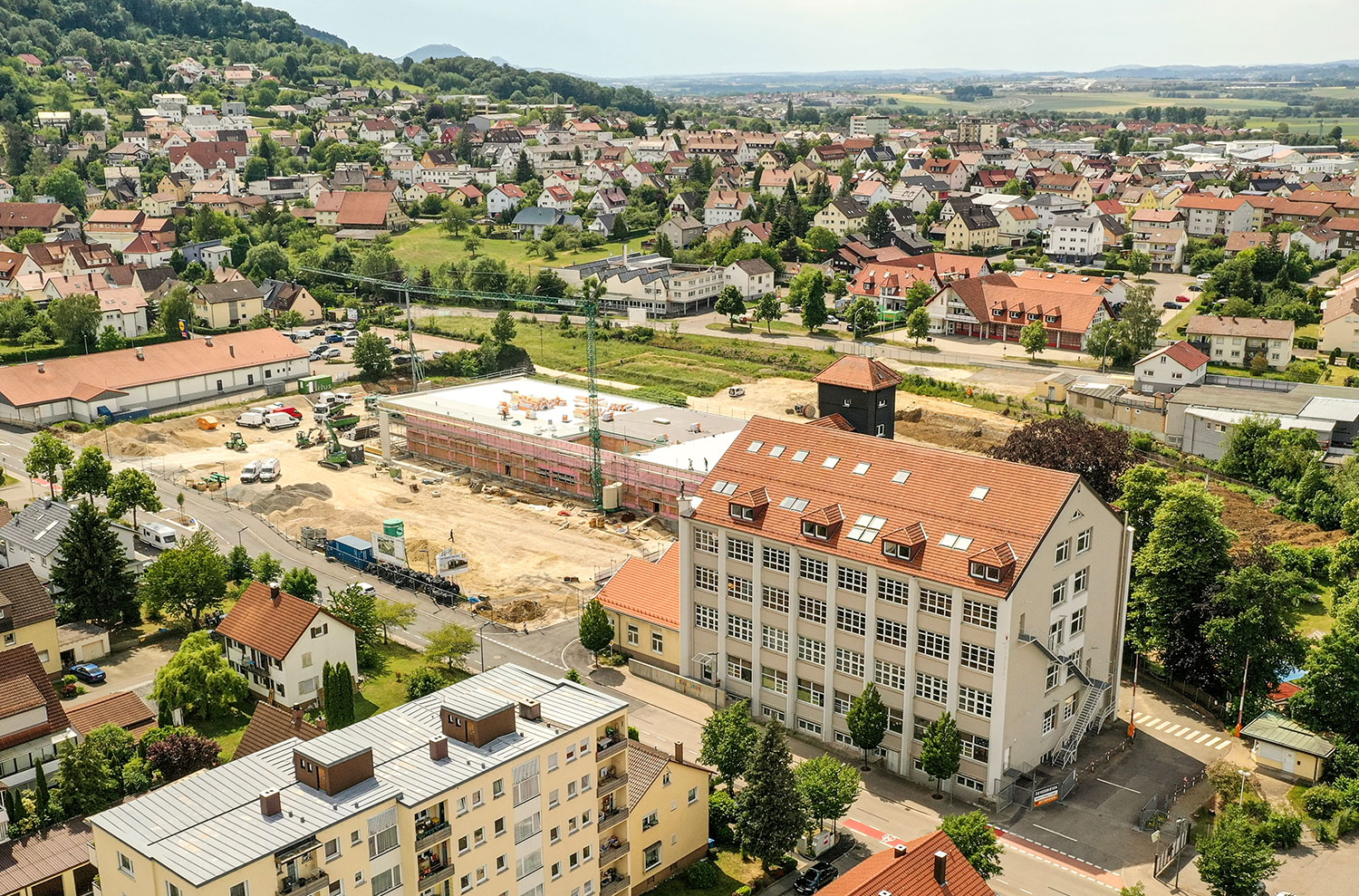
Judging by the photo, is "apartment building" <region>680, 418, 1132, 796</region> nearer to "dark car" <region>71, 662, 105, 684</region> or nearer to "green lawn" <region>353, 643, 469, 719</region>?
"green lawn" <region>353, 643, 469, 719</region>

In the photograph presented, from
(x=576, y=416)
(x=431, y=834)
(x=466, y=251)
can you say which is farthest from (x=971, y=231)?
(x=431, y=834)

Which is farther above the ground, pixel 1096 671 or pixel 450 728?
pixel 450 728

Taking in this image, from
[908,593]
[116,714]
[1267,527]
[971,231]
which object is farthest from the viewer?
[971,231]

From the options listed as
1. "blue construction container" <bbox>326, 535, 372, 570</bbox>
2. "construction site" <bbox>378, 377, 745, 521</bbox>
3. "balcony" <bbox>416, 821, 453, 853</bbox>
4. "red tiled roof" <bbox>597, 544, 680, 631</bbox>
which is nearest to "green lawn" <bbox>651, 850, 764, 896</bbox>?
"balcony" <bbox>416, 821, 453, 853</bbox>

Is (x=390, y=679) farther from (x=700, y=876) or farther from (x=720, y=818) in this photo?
(x=700, y=876)

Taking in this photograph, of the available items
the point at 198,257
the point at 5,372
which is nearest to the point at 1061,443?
the point at 5,372

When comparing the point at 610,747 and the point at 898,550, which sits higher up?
the point at 898,550

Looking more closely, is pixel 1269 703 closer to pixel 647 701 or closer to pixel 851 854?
pixel 851 854
